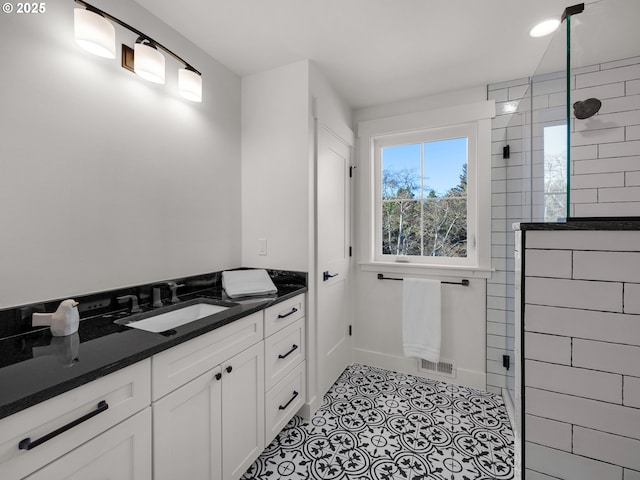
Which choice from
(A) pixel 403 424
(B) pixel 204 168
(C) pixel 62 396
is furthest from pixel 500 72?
(C) pixel 62 396

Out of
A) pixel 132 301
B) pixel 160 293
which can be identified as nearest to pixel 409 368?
pixel 160 293

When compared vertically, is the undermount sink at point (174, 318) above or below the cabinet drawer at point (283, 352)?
above

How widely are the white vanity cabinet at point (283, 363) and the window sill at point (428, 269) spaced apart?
37.3 inches

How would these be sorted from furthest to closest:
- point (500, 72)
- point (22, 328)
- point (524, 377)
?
point (500, 72), point (22, 328), point (524, 377)

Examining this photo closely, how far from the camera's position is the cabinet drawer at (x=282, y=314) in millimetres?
1544

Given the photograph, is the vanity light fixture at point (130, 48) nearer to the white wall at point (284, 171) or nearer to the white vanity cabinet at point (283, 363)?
the white wall at point (284, 171)

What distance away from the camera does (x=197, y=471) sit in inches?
44.3

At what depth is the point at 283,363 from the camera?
1685 mm

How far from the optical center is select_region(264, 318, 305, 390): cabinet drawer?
60.9 inches

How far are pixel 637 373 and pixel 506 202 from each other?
A: 1687 mm

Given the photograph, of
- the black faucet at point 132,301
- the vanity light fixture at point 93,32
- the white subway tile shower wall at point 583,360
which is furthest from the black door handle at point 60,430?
the vanity light fixture at point 93,32

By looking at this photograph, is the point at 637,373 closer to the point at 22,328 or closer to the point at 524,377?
the point at 524,377

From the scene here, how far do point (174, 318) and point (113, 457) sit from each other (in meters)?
0.71

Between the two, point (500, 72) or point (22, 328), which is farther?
point (500, 72)
